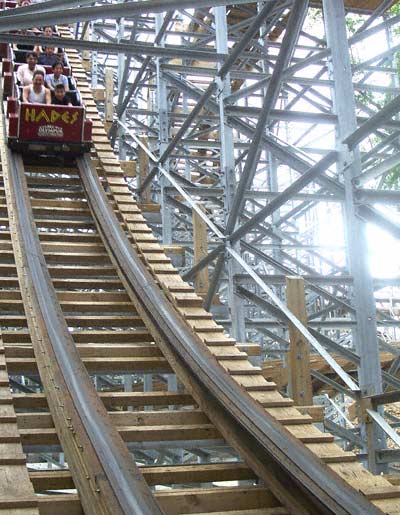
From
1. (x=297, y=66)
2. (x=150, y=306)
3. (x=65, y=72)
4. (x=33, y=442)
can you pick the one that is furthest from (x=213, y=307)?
(x=65, y=72)

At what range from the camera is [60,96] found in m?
8.45

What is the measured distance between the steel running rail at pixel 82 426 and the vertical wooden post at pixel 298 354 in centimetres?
129

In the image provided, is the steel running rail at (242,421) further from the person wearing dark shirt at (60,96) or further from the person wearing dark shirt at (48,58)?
the person wearing dark shirt at (48,58)

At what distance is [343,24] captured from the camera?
455cm

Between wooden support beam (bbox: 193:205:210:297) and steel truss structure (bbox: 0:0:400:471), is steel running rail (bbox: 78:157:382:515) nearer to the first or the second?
steel truss structure (bbox: 0:0:400:471)

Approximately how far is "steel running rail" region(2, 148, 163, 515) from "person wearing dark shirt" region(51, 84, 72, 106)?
342 centimetres

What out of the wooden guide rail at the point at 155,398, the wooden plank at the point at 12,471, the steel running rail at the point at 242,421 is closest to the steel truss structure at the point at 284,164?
the wooden guide rail at the point at 155,398

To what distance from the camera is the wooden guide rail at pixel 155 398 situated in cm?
322

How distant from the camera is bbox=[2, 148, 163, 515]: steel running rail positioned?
294 centimetres

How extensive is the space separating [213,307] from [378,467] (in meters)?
3.03

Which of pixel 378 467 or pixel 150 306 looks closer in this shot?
pixel 378 467

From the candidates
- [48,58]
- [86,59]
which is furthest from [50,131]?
[86,59]

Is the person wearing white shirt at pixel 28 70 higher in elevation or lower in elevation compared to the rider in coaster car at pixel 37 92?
higher

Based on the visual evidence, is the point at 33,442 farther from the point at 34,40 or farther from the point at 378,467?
the point at 34,40
